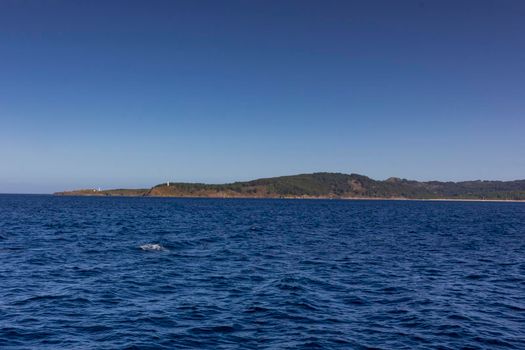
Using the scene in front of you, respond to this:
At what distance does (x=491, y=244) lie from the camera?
60125 mm

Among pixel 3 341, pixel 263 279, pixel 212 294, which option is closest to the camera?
pixel 3 341

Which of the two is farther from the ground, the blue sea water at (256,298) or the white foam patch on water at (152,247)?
the white foam patch on water at (152,247)

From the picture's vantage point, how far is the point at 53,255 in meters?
42.8

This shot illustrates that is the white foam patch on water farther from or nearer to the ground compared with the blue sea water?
farther from the ground

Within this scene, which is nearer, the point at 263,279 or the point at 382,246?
the point at 263,279

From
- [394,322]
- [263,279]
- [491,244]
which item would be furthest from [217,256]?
[491,244]

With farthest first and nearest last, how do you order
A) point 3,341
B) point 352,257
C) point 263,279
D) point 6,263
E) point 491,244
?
point 491,244
point 352,257
point 6,263
point 263,279
point 3,341

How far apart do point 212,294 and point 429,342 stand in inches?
546

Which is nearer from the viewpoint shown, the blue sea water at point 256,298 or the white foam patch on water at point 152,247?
the blue sea water at point 256,298

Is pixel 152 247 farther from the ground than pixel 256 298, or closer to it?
farther from the ground

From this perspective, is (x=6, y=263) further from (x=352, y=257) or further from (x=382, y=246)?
(x=382, y=246)

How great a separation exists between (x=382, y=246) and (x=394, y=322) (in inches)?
1311

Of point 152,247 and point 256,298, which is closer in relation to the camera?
point 256,298

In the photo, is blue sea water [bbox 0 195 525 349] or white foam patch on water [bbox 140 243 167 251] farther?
white foam patch on water [bbox 140 243 167 251]
